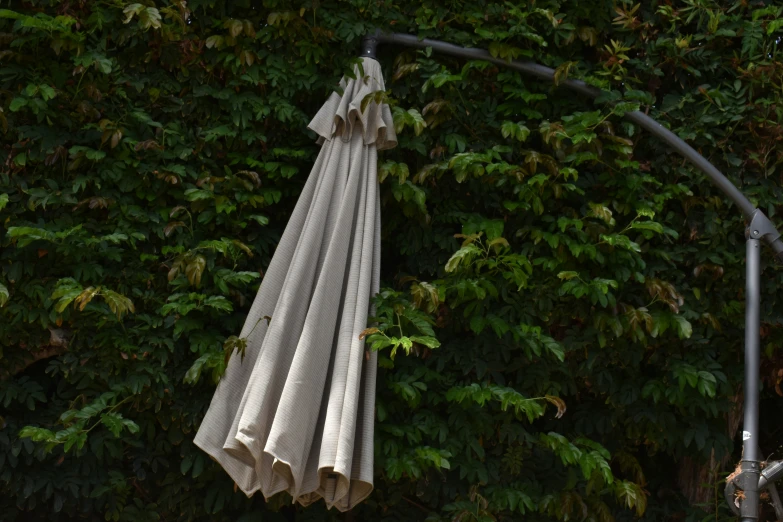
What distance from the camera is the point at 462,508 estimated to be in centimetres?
294

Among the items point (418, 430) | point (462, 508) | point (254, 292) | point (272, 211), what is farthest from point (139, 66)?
→ point (462, 508)

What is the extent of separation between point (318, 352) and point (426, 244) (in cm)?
70

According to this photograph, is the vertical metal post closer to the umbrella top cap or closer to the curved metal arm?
the curved metal arm

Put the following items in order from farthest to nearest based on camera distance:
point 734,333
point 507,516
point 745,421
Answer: point 734,333
point 507,516
point 745,421

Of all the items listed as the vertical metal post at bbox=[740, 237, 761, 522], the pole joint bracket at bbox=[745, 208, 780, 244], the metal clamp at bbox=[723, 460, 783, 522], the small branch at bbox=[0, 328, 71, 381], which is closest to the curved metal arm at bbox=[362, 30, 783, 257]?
the pole joint bracket at bbox=[745, 208, 780, 244]

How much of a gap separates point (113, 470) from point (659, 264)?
81.3 inches

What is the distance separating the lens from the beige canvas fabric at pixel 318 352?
8.53 ft

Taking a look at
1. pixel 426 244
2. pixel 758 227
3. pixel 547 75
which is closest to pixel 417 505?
pixel 426 244

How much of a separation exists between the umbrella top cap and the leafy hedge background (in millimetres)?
84

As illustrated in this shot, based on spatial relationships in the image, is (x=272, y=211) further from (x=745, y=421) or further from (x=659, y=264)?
(x=745, y=421)

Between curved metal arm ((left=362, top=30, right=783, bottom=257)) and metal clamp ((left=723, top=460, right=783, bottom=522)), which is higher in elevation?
curved metal arm ((left=362, top=30, right=783, bottom=257))

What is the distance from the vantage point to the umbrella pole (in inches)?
109

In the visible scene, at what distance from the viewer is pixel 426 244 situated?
3.22 meters

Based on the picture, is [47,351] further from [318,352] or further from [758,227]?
[758,227]
